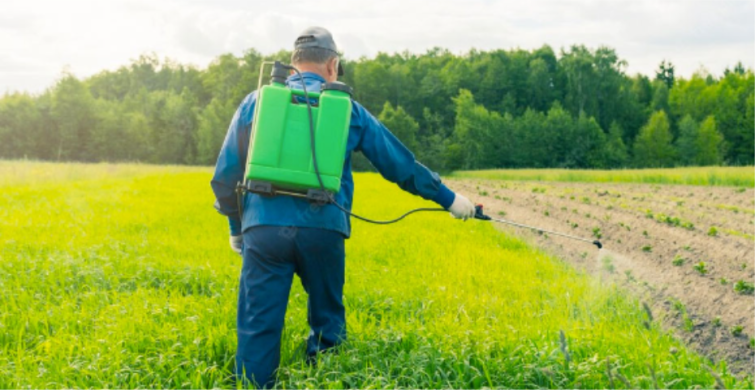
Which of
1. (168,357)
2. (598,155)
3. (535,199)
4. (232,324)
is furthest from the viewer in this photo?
(598,155)

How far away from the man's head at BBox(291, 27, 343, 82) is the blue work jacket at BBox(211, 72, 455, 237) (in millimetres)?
67

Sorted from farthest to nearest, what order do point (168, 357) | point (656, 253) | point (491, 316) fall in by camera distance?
point (656, 253) → point (491, 316) → point (168, 357)

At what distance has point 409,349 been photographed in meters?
4.21

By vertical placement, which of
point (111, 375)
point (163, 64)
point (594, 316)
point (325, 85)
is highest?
point (163, 64)

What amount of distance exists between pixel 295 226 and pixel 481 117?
231 feet

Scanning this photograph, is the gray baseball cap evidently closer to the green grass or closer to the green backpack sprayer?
the green backpack sprayer

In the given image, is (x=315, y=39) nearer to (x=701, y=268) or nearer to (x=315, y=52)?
(x=315, y=52)

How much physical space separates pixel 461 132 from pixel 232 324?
225ft

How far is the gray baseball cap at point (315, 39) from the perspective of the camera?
3.74 meters

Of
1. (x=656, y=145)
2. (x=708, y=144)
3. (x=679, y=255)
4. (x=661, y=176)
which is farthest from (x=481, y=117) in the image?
(x=679, y=255)

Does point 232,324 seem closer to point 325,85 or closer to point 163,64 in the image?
point 325,85

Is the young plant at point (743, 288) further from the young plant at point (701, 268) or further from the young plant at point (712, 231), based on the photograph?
the young plant at point (712, 231)

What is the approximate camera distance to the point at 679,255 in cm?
824

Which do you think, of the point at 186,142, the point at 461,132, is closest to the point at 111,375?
the point at 461,132
